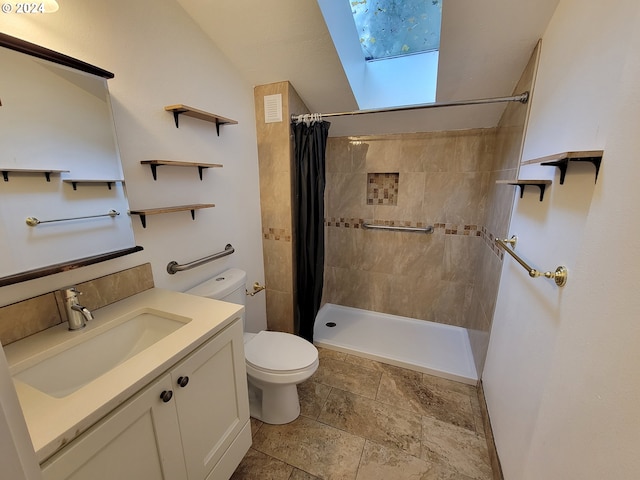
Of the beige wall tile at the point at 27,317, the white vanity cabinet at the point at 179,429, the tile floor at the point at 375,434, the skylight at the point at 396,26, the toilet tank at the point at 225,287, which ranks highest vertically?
the skylight at the point at 396,26

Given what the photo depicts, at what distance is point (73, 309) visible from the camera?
973mm

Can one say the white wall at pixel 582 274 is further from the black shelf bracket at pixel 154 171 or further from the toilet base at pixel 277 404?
the black shelf bracket at pixel 154 171

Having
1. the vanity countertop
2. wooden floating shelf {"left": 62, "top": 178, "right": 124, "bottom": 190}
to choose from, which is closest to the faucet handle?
the vanity countertop

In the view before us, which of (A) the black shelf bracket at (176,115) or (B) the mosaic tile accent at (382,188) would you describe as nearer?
(A) the black shelf bracket at (176,115)

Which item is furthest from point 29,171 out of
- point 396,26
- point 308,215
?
point 396,26

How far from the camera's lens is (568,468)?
67cm

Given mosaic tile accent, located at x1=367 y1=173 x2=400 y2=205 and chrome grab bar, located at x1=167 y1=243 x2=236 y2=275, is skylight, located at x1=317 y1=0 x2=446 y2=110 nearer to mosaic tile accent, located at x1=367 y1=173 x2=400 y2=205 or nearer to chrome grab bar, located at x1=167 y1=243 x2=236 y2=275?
mosaic tile accent, located at x1=367 y1=173 x2=400 y2=205

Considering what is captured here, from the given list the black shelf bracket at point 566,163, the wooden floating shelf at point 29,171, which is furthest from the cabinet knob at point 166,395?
the black shelf bracket at point 566,163

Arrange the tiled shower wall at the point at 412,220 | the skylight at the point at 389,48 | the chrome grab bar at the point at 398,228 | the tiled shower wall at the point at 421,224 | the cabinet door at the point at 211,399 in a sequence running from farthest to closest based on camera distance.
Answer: the chrome grab bar at the point at 398,228 → the tiled shower wall at the point at 412,220 → the tiled shower wall at the point at 421,224 → the skylight at the point at 389,48 → the cabinet door at the point at 211,399

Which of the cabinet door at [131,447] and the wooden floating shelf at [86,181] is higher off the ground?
the wooden floating shelf at [86,181]

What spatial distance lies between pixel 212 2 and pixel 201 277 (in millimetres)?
1482

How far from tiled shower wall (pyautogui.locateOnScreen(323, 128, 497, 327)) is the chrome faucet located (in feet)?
6.85

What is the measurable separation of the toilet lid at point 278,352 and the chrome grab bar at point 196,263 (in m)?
0.56

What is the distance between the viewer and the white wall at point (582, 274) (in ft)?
1.76
